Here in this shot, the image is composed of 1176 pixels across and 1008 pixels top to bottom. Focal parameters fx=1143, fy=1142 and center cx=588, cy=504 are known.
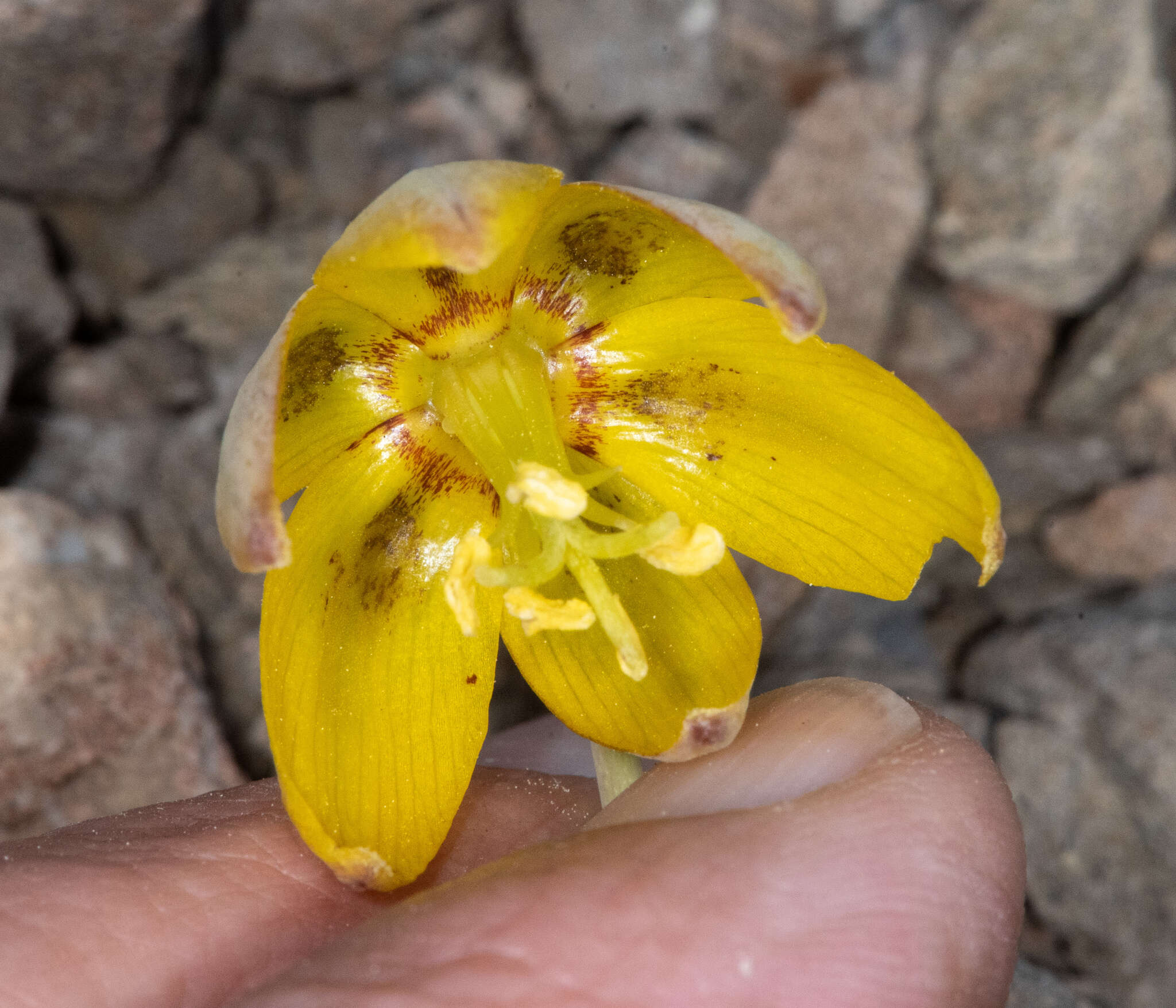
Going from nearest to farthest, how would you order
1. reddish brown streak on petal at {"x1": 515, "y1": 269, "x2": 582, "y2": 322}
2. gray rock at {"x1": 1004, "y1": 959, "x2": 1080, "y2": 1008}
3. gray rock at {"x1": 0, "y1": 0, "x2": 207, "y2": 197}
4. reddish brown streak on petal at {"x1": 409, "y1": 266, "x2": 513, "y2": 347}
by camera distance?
reddish brown streak on petal at {"x1": 409, "y1": 266, "x2": 513, "y2": 347} → reddish brown streak on petal at {"x1": 515, "y1": 269, "x2": 582, "y2": 322} → gray rock at {"x1": 1004, "y1": 959, "x2": 1080, "y2": 1008} → gray rock at {"x1": 0, "y1": 0, "x2": 207, "y2": 197}

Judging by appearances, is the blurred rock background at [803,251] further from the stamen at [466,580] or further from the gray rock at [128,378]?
the stamen at [466,580]

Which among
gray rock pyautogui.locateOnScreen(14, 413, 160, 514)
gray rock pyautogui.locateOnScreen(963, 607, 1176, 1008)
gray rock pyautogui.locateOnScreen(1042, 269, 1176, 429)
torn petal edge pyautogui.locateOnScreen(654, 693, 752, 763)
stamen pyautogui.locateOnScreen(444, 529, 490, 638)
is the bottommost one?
gray rock pyautogui.locateOnScreen(963, 607, 1176, 1008)

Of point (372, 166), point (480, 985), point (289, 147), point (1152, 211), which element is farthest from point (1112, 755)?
point (289, 147)

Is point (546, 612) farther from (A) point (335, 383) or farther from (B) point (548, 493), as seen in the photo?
(A) point (335, 383)

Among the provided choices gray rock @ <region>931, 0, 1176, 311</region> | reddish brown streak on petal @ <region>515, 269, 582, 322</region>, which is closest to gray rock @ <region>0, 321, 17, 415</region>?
reddish brown streak on petal @ <region>515, 269, 582, 322</region>

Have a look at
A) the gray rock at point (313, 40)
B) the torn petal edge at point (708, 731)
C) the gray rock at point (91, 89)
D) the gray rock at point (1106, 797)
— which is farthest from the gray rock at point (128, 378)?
the gray rock at point (1106, 797)

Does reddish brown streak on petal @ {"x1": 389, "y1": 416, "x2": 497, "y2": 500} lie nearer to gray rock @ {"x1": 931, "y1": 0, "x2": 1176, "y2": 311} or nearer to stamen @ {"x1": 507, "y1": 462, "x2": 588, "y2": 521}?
stamen @ {"x1": 507, "y1": 462, "x2": 588, "y2": 521}

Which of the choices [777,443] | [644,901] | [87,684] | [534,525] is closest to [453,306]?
[534,525]
